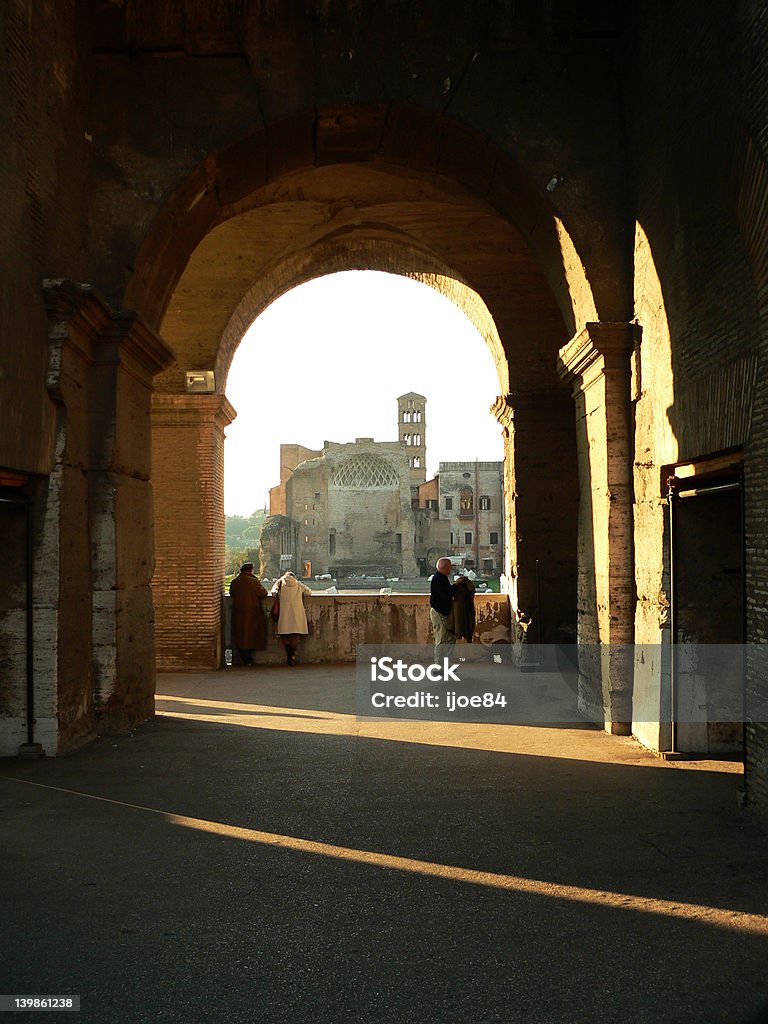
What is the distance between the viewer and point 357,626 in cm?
1310

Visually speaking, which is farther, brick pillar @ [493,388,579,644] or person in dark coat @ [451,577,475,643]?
brick pillar @ [493,388,579,644]

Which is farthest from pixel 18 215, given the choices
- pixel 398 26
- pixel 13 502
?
pixel 398 26

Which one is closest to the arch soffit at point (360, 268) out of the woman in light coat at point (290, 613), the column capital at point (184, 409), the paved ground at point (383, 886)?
the column capital at point (184, 409)

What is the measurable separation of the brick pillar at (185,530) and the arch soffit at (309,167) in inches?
144

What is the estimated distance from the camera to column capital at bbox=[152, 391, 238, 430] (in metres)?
12.2

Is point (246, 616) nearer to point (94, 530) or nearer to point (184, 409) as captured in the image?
point (184, 409)

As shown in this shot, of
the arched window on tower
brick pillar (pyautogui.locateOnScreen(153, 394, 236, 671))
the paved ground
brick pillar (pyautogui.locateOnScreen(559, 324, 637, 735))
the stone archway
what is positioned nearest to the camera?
the paved ground

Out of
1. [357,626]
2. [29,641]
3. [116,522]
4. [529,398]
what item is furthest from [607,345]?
[357,626]

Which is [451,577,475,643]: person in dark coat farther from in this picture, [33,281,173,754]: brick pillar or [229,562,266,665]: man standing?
[33,281,173,754]: brick pillar

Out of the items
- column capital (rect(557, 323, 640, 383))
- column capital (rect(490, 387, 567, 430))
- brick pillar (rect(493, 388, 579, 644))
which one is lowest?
brick pillar (rect(493, 388, 579, 644))

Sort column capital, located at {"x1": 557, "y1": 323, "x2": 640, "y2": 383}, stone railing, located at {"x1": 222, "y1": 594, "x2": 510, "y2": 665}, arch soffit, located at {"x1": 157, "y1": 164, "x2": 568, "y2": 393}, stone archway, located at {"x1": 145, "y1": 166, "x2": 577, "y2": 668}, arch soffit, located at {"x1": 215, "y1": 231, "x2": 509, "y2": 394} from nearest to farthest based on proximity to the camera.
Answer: column capital, located at {"x1": 557, "y1": 323, "x2": 640, "y2": 383} → arch soffit, located at {"x1": 157, "y1": 164, "x2": 568, "y2": 393} → stone archway, located at {"x1": 145, "y1": 166, "x2": 577, "y2": 668} → arch soffit, located at {"x1": 215, "y1": 231, "x2": 509, "y2": 394} → stone railing, located at {"x1": 222, "y1": 594, "x2": 510, "y2": 665}

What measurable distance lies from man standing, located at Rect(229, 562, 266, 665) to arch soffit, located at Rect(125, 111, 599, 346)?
16.3 feet

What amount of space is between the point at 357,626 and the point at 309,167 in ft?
22.1

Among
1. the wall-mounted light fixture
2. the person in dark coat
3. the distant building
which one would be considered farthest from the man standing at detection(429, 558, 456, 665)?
the distant building
